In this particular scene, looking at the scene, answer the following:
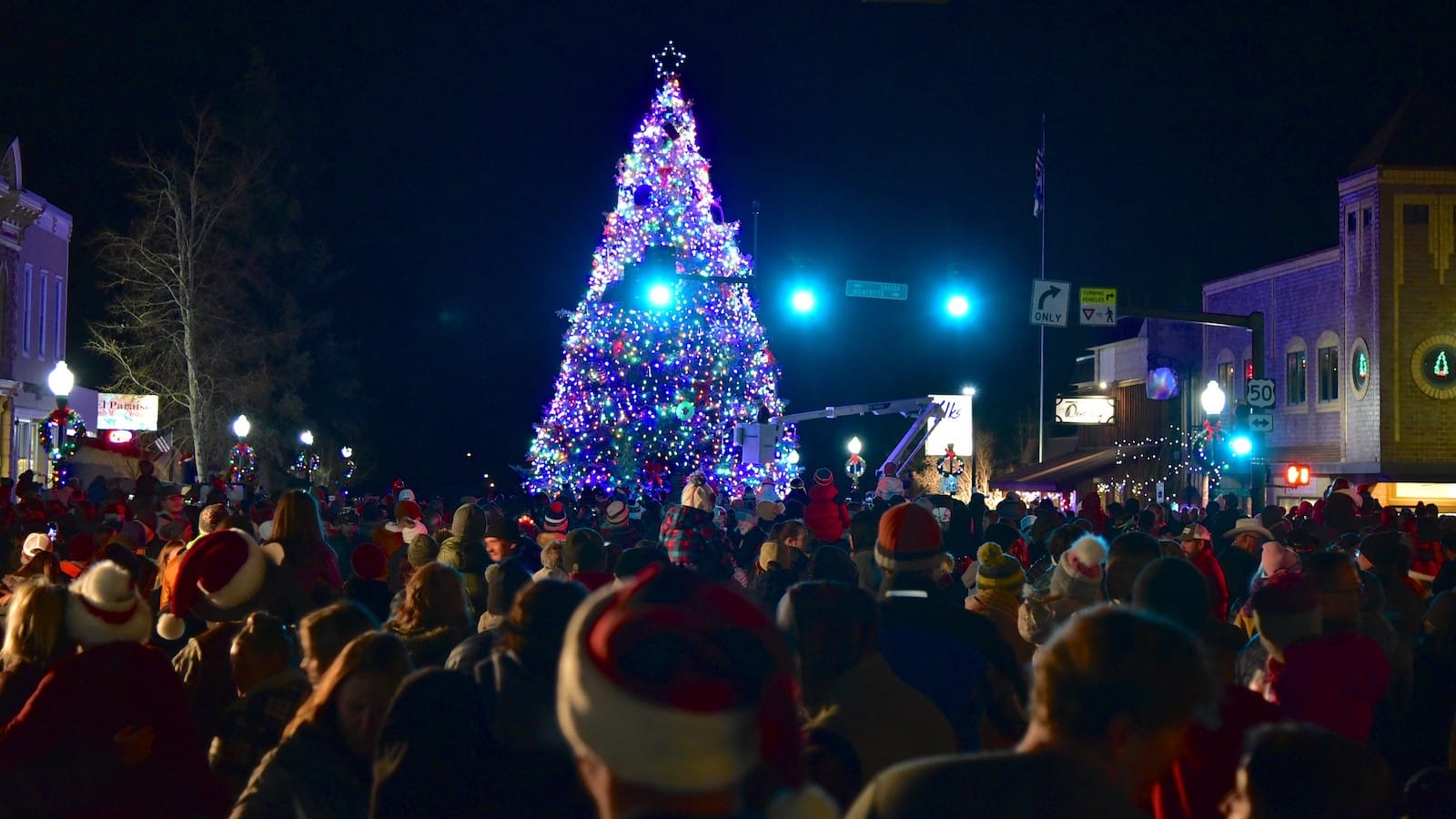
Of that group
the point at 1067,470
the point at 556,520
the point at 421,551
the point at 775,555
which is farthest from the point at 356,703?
the point at 1067,470

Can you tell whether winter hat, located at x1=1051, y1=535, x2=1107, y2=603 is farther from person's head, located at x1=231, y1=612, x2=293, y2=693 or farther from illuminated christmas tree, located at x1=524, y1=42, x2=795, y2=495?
illuminated christmas tree, located at x1=524, y1=42, x2=795, y2=495

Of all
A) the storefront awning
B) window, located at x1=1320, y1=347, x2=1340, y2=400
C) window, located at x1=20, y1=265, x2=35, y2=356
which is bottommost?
the storefront awning

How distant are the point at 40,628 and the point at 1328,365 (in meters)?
36.2

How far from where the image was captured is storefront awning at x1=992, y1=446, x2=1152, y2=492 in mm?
51219

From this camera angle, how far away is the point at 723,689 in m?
2.31

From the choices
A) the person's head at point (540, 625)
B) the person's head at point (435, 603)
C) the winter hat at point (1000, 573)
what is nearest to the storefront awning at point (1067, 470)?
the winter hat at point (1000, 573)

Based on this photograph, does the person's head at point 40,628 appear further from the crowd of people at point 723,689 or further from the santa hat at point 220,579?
the santa hat at point 220,579

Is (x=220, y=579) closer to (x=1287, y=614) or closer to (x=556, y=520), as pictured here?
(x=1287, y=614)

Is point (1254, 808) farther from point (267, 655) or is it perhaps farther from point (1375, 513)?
point (1375, 513)

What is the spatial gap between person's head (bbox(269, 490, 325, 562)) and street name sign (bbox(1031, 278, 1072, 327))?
15.4 meters

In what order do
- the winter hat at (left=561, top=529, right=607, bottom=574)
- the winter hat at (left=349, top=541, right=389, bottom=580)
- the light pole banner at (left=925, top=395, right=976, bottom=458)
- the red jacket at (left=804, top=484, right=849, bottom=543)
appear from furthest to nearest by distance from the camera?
1. the light pole banner at (left=925, top=395, right=976, bottom=458)
2. the red jacket at (left=804, top=484, right=849, bottom=543)
3. the winter hat at (left=561, top=529, right=607, bottom=574)
4. the winter hat at (left=349, top=541, right=389, bottom=580)

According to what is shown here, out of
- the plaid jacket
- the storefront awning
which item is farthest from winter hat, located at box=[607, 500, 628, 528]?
the storefront awning

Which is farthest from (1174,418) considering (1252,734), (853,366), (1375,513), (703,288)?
(1252,734)

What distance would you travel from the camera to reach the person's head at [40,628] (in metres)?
5.59
